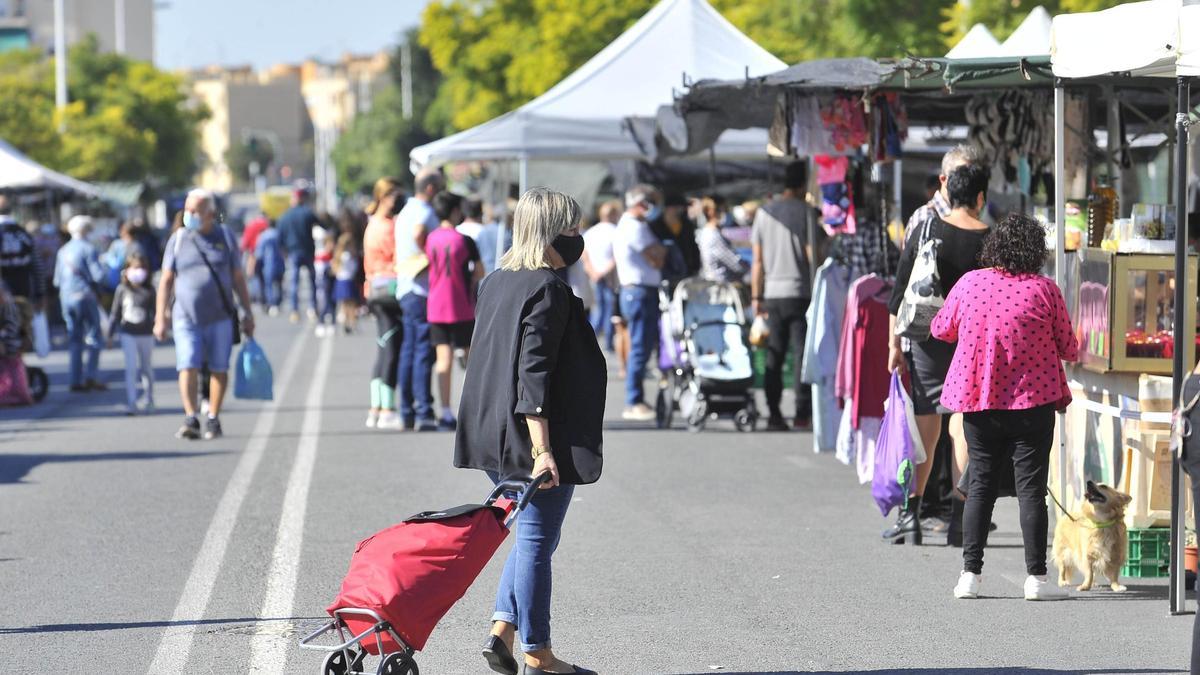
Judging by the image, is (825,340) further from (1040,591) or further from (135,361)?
(135,361)

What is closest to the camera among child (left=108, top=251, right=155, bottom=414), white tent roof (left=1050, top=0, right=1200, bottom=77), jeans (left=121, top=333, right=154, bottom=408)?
white tent roof (left=1050, top=0, right=1200, bottom=77)

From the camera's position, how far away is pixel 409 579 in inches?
224

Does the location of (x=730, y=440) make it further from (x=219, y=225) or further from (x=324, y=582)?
(x=324, y=582)

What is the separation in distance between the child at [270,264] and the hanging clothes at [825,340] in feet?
60.8

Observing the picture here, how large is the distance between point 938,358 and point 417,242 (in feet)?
19.1

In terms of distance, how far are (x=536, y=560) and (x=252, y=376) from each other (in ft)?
26.0

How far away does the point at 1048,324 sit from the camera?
7344 mm

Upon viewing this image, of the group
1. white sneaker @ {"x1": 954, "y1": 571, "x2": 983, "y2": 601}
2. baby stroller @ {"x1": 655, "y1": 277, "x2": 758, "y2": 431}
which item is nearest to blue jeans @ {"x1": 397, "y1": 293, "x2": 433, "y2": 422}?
baby stroller @ {"x1": 655, "y1": 277, "x2": 758, "y2": 431}

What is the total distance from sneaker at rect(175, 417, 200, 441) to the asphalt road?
193mm

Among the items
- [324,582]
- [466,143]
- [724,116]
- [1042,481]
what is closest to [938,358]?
[1042,481]

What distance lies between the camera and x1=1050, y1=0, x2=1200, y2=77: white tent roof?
693cm

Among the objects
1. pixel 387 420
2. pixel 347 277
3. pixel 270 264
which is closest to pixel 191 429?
pixel 387 420

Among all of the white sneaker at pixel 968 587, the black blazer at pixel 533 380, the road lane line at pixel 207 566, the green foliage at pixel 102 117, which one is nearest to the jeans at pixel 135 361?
the road lane line at pixel 207 566

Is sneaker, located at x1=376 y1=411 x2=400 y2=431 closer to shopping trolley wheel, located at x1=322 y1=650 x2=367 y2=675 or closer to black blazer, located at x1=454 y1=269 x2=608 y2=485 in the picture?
black blazer, located at x1=454 y1=269 x2=608 y2=485
